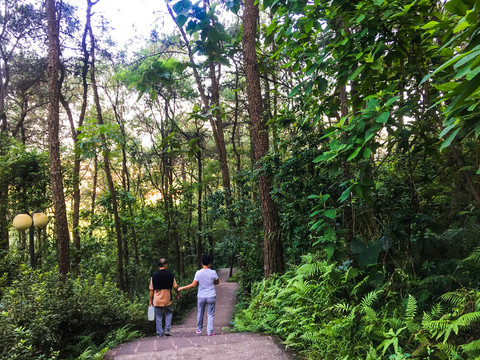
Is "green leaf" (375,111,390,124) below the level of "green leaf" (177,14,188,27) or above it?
below

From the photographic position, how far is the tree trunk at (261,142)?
6750 millimetres

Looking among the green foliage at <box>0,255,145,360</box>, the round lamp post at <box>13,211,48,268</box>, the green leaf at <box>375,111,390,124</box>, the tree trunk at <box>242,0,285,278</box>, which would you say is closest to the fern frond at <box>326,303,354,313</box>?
the green leaf at <box>375,111,390,124</box>

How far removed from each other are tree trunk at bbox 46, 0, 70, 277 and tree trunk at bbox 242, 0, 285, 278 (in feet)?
18.5

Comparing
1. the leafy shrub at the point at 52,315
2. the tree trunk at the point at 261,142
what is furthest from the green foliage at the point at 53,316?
the tree trunk at the point at 261,142

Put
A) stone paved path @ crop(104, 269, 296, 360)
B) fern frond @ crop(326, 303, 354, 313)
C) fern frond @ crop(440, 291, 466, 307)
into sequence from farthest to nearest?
stone paved path @ crop(104, 269, 296, 360)
fern frond @ crop(326, 303, 354, 313)
fern frond @ crop(440, 291, 466, 307)

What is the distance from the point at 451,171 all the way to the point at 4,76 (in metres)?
19.8

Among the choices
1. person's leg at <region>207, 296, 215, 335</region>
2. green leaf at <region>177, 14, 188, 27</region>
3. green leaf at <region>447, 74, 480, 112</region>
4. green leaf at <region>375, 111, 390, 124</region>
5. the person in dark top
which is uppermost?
green leaf at <region>177, 14, 188, 27</region>

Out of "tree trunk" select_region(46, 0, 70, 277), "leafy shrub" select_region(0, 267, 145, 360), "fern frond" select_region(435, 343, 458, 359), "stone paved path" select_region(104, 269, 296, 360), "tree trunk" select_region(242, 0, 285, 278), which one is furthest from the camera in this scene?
"tree trunk" select_region(46, 0, 70, 277)

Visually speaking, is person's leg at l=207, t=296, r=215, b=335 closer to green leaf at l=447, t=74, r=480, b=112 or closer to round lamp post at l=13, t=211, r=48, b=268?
round lamp post at l=13, t=211, r=48, b=268

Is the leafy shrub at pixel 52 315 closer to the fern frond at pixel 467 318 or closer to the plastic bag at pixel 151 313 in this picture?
the plastic bag at pixel 151 313

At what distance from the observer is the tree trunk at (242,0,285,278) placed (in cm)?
675

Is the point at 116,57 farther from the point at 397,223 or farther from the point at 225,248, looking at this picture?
the point at 397,223

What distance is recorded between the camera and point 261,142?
7062 mm

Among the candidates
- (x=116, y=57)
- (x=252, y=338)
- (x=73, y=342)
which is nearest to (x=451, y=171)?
(x=252, y=338)
